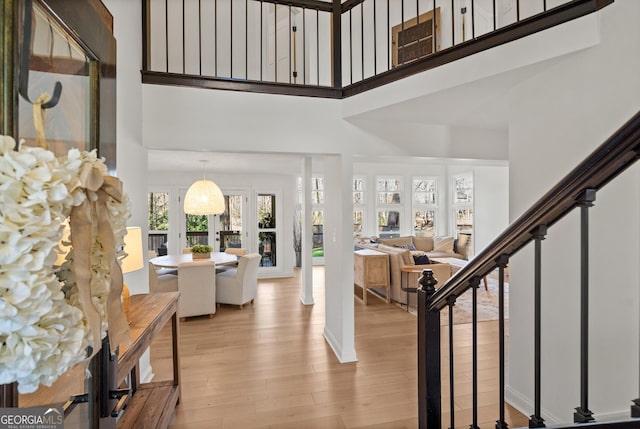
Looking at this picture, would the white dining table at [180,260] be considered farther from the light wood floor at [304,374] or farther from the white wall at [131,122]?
the white wall at [131,122]

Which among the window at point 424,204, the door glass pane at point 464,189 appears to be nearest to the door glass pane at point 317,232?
the window at point 424,204

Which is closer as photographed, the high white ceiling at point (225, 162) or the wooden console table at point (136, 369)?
the wooden console table at point (136, 369)

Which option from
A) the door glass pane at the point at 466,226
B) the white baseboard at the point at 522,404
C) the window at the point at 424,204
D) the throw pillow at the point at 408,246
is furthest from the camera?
the window at the point at 424,204

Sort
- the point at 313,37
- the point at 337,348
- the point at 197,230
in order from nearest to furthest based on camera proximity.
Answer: the point at 337,348 → the point at 313,37 → the point at 197,230

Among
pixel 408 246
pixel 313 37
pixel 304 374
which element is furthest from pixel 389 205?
pixel 304 374

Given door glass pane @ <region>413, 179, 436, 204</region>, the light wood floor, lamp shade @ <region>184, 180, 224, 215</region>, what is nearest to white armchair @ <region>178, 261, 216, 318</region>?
the light wood floor

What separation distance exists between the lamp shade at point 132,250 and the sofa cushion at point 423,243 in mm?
7023

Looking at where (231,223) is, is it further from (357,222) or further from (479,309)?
(479,309)

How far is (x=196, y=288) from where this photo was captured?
4441 mm

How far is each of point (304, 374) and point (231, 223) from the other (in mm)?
4745

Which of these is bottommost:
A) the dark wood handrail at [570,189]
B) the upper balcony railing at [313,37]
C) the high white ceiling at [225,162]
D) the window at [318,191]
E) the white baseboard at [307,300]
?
the white baseboard at [307,300]

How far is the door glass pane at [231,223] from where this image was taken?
707 centimetres

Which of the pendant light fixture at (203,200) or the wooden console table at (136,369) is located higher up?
the pendant light fixture at (203,200)

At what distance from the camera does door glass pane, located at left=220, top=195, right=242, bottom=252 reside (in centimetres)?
707
